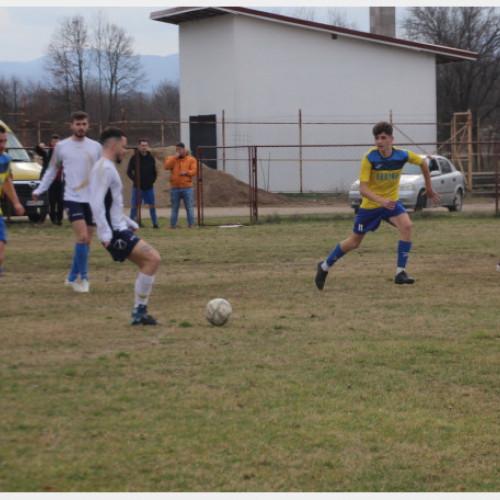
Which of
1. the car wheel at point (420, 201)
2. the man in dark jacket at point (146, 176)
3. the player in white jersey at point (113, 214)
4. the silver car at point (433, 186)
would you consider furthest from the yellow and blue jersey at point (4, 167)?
the car wheel at point (420, 201)

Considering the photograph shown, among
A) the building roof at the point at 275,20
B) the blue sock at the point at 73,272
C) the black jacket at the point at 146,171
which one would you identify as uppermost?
the building roof at the point at 275,20

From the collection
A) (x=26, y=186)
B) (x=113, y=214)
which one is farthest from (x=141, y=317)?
(x=26, y=186)

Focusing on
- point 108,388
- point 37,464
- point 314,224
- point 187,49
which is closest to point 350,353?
point 108,388

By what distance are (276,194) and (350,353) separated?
84.0 ft

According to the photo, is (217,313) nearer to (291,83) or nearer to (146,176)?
(146,176)

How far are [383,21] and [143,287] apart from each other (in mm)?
35897

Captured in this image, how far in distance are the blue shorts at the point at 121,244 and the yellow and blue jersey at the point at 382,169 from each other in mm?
3725

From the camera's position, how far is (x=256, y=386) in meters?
6.47

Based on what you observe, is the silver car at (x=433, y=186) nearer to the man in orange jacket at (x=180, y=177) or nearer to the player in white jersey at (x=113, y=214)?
the man in orange jacket at (x=180, y=177)

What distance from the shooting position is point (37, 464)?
4852 millimetres

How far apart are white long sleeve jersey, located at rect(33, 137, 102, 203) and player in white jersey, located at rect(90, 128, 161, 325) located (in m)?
2.37

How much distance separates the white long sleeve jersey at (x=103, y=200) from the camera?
27.2 ft

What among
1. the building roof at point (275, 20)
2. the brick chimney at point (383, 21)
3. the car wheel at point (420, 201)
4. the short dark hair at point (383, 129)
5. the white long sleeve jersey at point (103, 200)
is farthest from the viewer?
the brick chimney at point (383, 21)

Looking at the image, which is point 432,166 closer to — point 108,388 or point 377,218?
point 377,218
